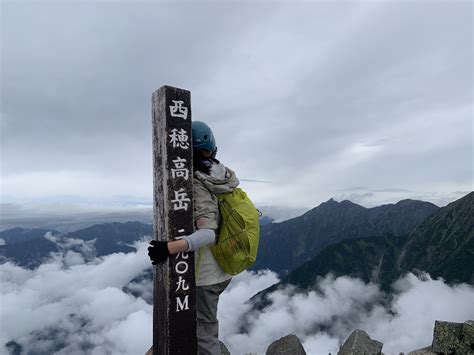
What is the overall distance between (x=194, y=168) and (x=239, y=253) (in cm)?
169

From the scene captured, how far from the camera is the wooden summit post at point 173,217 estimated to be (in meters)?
5.27

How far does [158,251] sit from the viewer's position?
16.5ft

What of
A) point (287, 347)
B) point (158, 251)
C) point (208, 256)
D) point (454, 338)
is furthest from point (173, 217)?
point (454, 338)

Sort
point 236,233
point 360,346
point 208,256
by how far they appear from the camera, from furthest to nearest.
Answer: point 360,346, point 208,256, point 236,233

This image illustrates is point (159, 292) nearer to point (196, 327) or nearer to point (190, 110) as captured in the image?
point (196, 327)

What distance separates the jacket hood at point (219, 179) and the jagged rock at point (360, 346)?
772cm

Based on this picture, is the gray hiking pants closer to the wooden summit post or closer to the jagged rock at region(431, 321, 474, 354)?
the wooden summit post

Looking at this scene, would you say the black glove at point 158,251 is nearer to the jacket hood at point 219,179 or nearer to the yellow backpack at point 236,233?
the yellow backpack at point 236,233

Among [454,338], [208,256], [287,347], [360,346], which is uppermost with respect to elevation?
[208,256]

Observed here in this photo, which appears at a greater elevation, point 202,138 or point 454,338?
point 202,138

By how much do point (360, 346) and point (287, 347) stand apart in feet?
7.53

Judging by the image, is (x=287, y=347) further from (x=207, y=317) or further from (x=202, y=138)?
(x=202, y=138)

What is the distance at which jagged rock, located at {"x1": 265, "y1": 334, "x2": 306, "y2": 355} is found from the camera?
36.0 ft

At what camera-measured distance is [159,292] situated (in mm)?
5516
